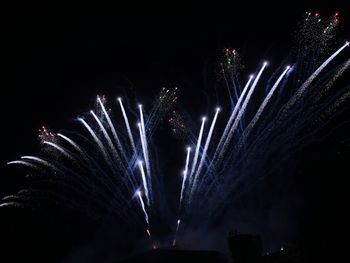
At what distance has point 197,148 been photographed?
26.5 metres

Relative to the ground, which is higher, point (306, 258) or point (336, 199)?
point (336, 199)

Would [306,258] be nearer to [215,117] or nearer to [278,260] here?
[278,260]

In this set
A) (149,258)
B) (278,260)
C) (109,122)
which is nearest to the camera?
(109,122)

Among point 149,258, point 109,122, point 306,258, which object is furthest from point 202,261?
point 306,258

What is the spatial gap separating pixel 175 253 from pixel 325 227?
19.8 metres

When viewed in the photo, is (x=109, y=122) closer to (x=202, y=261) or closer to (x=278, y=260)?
(x=202, y=261)

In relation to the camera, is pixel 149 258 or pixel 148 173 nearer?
pixel 148 173

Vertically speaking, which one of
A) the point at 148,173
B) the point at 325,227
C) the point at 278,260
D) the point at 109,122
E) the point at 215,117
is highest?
the point at 109,122

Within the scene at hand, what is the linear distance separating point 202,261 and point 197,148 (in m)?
8.96

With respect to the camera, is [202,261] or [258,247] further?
[258,247]

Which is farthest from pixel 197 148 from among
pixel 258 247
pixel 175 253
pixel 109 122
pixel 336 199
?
pixel 336 199

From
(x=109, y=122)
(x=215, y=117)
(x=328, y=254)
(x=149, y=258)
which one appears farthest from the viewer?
(x=328, y=254)

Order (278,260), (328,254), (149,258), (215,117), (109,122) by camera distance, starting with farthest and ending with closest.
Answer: (328,254) < (278,260) < (149,258) < (109,122) < (215,117)

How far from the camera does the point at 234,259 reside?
1195 inches
